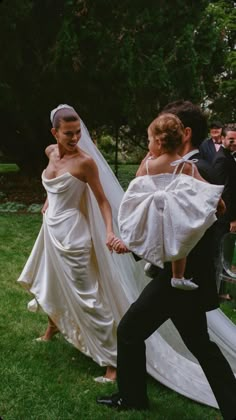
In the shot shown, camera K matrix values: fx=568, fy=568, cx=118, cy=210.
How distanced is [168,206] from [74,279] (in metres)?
1.42

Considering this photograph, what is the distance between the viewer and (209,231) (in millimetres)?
3484

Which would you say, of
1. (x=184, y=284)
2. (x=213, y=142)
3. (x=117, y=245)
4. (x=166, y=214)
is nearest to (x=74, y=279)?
(x=117, y=245)

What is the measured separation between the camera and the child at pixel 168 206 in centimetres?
321

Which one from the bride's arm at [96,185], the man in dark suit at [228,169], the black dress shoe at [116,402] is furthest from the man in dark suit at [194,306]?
the man in dark suit at [228,169]

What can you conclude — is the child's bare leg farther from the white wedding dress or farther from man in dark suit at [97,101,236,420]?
the white wedding dress

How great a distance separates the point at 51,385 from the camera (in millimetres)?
4293

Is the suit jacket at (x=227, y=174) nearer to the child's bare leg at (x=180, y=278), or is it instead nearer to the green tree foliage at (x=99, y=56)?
the child's bare leg at (x=180, y=278)

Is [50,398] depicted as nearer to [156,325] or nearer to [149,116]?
[156,325]

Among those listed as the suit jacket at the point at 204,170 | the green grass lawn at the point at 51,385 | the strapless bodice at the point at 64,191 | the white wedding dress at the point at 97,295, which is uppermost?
the suit jacket at the point at 204,170

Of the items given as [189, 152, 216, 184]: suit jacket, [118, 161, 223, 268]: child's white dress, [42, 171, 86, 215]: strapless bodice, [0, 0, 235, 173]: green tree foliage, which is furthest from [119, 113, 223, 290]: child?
[0, 0, 235, 173]: green tree foliage

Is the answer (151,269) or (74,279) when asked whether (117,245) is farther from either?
(74,279)

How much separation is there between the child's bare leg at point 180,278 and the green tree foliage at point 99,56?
34.8 feet

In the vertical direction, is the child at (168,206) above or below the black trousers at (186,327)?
above

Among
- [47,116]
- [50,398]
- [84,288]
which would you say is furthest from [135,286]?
[47,116]
